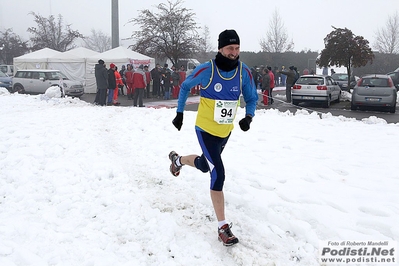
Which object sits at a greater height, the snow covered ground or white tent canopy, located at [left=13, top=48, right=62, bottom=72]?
white tent canopy, located at [left=13, top=48, right=62, bottom=72]

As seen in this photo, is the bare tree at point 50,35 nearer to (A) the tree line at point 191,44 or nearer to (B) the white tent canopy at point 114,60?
(A) the tree line at point 191,44

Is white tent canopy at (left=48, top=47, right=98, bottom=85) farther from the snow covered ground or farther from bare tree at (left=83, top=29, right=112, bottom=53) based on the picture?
bare tree at (left=83, top=29, right=112, bottom=53)

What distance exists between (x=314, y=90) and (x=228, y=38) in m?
13.9

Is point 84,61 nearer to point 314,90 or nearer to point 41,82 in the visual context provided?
point 41,82

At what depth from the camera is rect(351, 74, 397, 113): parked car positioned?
1474cm

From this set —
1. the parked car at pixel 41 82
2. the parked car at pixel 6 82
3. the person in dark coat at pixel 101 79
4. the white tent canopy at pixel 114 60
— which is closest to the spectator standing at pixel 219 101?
the person in dark coat at pixel 101 79

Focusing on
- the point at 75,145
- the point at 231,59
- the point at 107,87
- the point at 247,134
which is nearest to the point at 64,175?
the point at 75,145

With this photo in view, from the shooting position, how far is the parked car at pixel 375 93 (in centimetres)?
1474

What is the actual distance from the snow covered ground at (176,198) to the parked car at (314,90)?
8857mm

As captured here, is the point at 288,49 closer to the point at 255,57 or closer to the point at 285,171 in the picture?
the point at 255,57

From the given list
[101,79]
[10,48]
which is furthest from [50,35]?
[101,79]

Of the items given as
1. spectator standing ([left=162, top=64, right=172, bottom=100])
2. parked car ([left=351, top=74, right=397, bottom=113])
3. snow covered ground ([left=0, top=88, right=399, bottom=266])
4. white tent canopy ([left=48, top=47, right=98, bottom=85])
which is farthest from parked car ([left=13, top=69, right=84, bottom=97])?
parked car ([left=351, top=74, right=397, bottom=113])

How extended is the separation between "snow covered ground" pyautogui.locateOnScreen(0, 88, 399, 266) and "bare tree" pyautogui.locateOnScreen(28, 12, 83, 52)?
40.0m

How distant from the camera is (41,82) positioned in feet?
67.3
